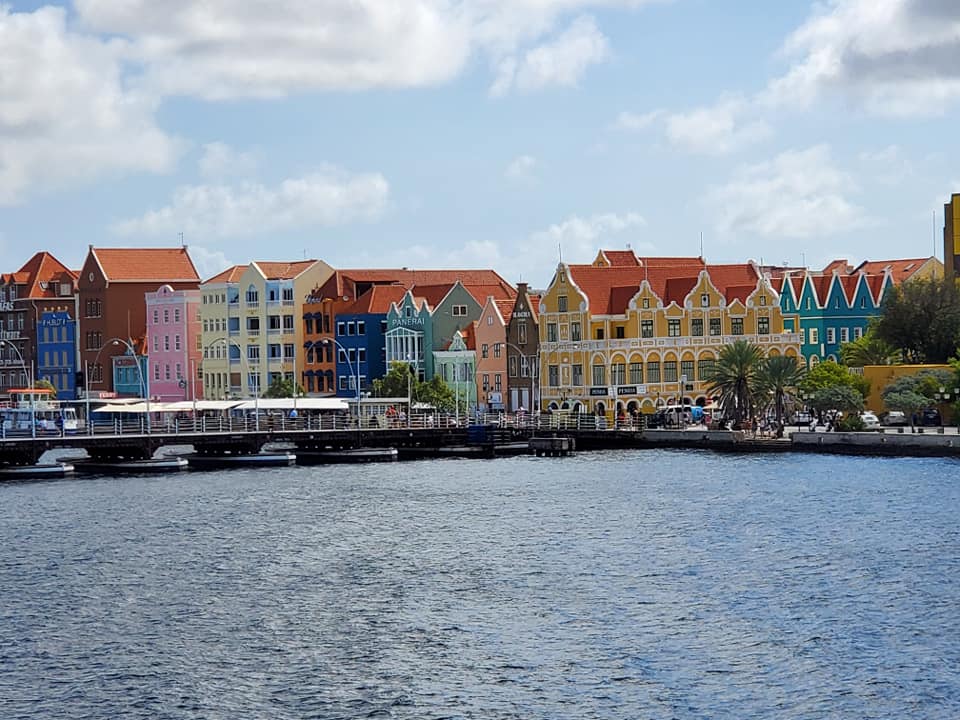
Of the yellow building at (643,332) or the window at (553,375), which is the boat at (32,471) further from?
the window at (553,375)

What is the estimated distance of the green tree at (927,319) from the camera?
429 feet

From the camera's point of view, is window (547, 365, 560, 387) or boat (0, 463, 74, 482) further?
window (547, 365, 560, 387)

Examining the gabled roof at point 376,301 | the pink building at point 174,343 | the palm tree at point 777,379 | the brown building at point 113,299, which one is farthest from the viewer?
the brown building at point 113,299

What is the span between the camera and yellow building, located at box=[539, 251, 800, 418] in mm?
140375

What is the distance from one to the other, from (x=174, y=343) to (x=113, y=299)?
11.4m

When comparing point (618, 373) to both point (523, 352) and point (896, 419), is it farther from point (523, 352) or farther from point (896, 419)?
point (896, 419)

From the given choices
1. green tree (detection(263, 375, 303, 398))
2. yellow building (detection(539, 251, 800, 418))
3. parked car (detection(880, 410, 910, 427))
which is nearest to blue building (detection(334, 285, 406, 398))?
green tree (detection(263, 375, 303, 398))

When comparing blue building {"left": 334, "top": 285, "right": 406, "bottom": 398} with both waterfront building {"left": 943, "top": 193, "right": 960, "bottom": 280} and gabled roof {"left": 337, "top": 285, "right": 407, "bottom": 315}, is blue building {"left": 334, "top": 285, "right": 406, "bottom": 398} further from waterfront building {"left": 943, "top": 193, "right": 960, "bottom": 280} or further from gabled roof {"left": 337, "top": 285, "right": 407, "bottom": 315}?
waterfront building {"left": 943, "top": 193, "right": 960, "bottom": 280}


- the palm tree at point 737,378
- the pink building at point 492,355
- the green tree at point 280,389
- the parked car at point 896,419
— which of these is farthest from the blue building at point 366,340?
the parked car at point 896,419

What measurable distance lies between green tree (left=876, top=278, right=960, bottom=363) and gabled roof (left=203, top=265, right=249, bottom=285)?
7431cm

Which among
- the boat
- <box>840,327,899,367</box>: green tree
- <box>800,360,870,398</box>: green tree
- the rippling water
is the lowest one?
the rippling water

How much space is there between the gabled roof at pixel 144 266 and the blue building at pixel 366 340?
31.5m

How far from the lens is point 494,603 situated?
56.2 m

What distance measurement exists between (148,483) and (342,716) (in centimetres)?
6540
